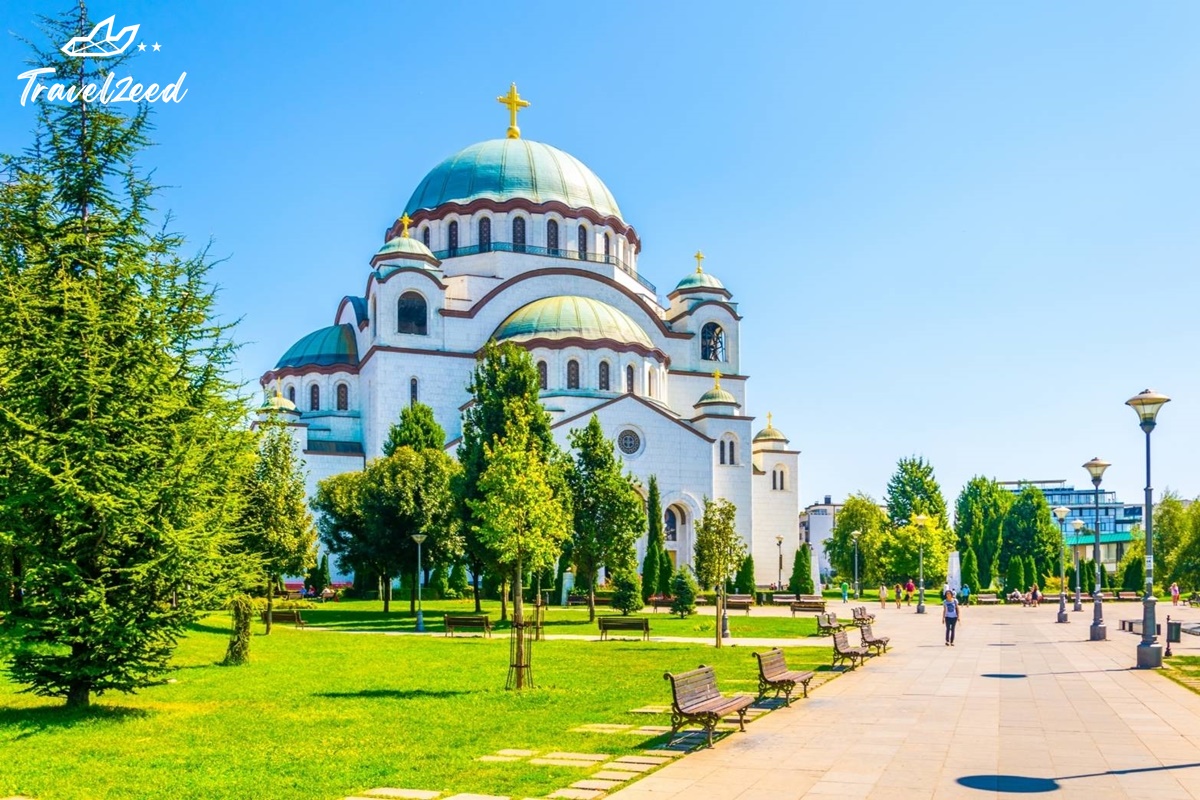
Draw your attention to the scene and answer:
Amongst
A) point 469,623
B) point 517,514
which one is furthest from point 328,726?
point 469,623

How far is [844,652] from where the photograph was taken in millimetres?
18047

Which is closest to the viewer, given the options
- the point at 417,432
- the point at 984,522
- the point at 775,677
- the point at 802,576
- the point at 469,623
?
the point at 775,677

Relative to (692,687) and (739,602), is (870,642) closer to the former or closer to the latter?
(692,687)

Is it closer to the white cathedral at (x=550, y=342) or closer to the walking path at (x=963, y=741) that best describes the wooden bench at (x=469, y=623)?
the walking path at (x=963, y=741)

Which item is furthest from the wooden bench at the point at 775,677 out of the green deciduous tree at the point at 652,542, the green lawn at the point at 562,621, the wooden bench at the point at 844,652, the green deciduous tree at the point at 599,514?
the green deciduous tree at the point at 652,542

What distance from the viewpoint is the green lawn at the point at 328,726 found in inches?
364

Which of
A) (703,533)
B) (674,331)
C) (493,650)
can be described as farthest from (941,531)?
(493,650)

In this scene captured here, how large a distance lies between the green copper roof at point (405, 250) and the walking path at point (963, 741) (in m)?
38.1

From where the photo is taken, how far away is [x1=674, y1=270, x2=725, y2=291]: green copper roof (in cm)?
6137

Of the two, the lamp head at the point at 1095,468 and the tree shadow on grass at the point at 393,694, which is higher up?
the lamp head at the point at 1095,468

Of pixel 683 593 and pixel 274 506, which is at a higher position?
pixel 274 506

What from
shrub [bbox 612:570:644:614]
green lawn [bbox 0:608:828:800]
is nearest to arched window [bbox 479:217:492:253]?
shrub [bbox 612:570:644:614]

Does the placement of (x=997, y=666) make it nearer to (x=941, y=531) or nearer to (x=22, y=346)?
(x=22, y=346)

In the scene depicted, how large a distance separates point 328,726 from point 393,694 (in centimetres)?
294
